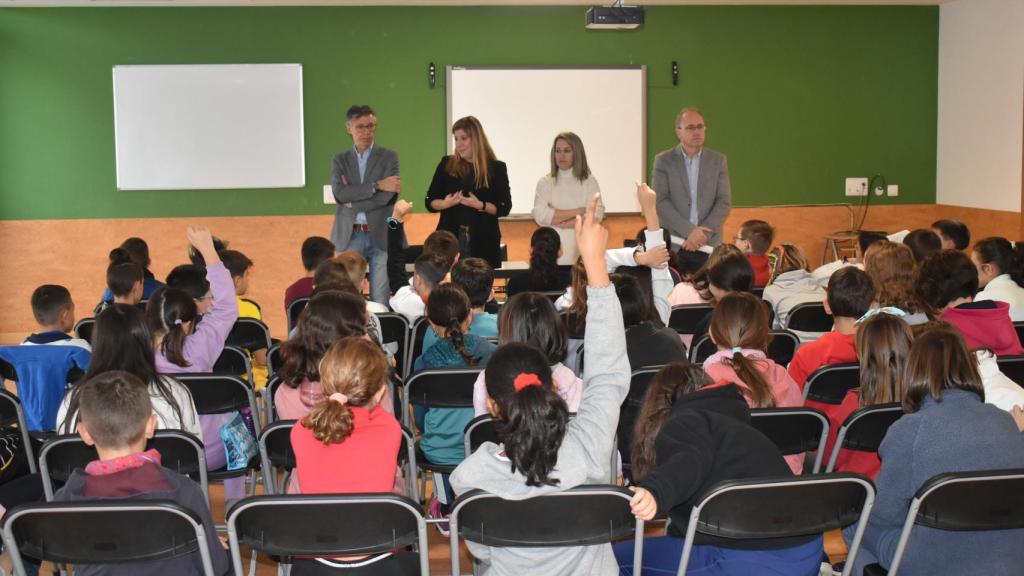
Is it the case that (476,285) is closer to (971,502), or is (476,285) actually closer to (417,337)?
(417,337)

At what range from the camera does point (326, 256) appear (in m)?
6.04

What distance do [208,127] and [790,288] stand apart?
237 inches

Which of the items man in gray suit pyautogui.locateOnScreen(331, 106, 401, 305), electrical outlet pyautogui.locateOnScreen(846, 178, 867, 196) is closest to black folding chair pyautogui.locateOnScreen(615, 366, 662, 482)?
man in gray suit pyautogui.locateOnScreen(331, 106, 401, 305)

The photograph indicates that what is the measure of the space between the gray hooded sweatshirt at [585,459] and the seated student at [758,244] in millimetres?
3709

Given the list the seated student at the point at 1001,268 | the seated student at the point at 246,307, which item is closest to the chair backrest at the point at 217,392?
the seated student at the point at 246,307

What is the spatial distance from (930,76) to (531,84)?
13.2 feet

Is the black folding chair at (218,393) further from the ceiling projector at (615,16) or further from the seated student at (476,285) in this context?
the ceiling projector at (615,16)

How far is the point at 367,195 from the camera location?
7312mm

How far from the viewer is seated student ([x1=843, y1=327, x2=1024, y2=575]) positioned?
267cm

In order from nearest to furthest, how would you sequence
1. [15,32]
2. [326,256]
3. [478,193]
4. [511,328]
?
[511,328] → [326,256] → [478,193] → [15,32]

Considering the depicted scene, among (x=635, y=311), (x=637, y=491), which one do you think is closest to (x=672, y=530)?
(x=637, y=491)

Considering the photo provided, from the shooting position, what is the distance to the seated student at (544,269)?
554cm

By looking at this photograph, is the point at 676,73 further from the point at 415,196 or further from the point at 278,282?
the point at 278,282

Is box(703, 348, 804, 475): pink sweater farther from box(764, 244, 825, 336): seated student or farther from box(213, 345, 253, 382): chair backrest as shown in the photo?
box(213, 345, 253, 382): chair backrest
